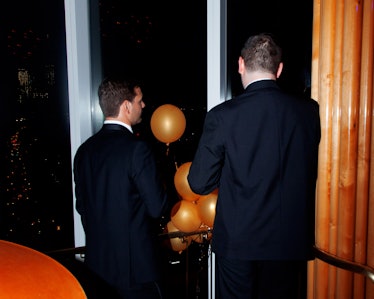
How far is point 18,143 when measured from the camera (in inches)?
Result: 129

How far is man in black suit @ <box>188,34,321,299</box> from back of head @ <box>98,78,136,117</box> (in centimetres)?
53

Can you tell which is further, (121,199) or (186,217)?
(186,217)

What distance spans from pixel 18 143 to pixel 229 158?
257 cm

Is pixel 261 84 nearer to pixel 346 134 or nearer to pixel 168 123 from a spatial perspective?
pixel 346 134

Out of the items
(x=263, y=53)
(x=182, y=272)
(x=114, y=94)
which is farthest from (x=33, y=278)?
(x=182, y=272)

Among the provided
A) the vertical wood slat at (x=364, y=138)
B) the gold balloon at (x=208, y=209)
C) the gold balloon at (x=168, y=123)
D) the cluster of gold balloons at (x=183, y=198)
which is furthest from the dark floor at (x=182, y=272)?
the vertical wood slat at (x=364, y=138)

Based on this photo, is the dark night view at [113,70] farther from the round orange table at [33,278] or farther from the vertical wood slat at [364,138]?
the vertical wood slat at [364,138]

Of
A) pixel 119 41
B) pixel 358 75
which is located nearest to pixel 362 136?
pixel 358 75

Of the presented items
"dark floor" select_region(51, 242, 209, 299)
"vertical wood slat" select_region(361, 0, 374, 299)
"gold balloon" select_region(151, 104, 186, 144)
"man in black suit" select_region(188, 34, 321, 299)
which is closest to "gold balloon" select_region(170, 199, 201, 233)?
"dark floor" select_region(51, 242, 209, 299)

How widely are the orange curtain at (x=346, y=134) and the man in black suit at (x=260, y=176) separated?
0.12 m

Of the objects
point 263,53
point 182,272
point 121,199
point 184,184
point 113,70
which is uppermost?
point 113,70

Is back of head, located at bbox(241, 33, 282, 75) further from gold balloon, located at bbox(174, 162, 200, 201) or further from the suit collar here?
gold balloon, located at bbox(174, 162, 200, 201)

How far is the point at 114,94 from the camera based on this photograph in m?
1.74

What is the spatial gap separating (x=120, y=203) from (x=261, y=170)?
0.68 metres
